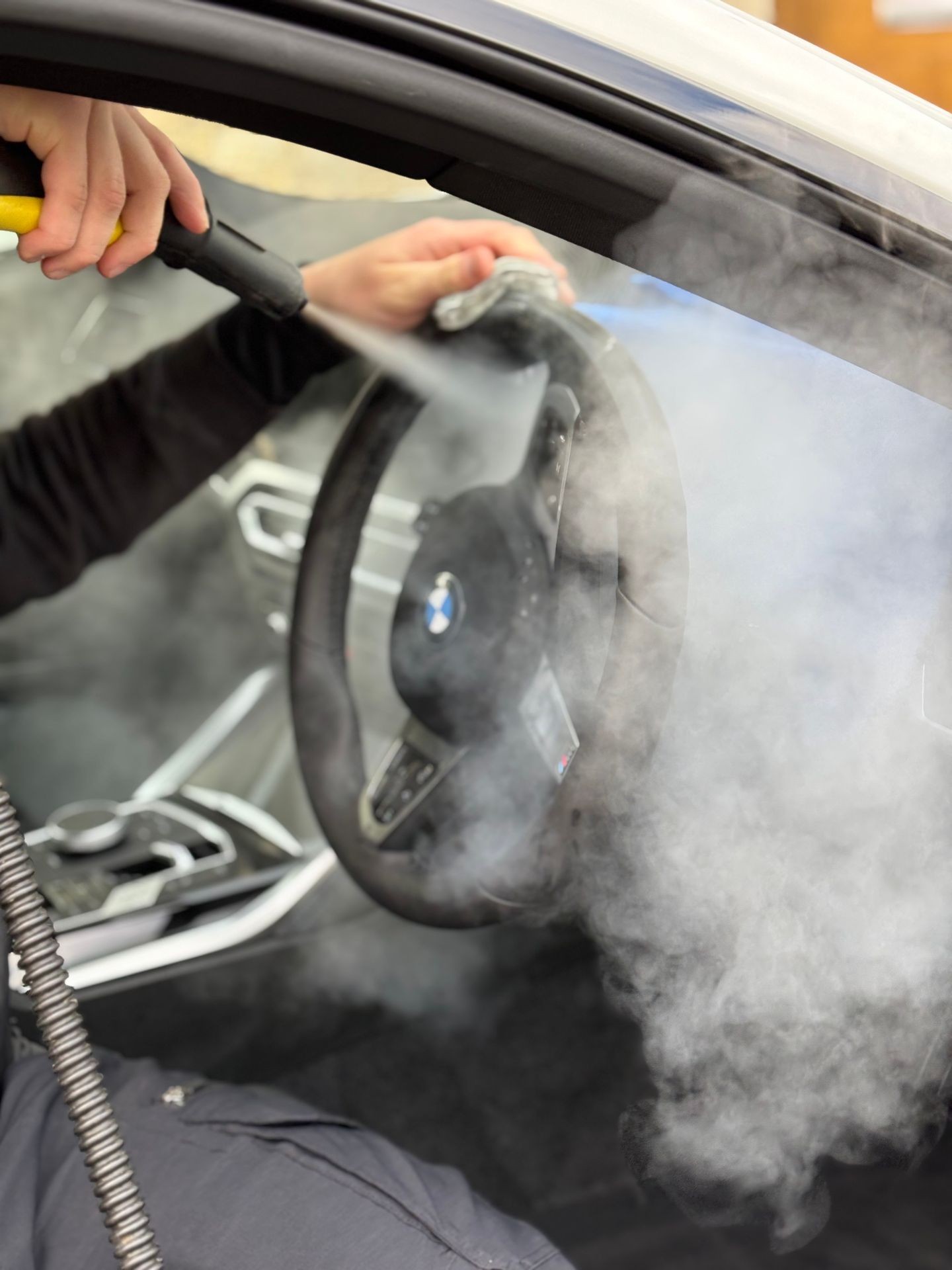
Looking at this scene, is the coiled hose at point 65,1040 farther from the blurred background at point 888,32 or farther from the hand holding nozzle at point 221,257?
the blurred background at point 888,32

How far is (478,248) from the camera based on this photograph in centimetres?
112

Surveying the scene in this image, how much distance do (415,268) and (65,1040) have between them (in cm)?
79

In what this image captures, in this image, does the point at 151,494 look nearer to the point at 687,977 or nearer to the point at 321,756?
the point at 321,756

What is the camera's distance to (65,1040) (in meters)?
0.75

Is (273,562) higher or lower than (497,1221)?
lower

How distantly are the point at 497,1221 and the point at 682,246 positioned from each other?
0.69 meters

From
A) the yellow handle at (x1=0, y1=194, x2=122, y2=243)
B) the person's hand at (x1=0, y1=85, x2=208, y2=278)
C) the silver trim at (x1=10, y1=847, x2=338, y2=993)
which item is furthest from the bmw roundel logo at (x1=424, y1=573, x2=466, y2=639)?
the silver trim at (x1=10, y1=847, x2=338, y2=993)

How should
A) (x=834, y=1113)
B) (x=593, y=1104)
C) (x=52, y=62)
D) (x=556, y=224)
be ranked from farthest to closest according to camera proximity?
(x=593, y=1104), (x=834, y=1113), (x=556, y=224), (x=52, y=62)

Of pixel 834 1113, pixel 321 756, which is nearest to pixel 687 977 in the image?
pixel 834 1113

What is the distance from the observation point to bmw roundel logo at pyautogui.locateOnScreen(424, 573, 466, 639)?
1177 millimetres

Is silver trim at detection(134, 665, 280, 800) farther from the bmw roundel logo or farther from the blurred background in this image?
the blurred background

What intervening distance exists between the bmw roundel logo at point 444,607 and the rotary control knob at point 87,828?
0.84 metres

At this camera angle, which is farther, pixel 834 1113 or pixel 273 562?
pixel 273 562

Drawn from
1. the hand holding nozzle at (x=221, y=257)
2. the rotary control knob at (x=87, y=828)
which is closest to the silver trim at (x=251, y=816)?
the rotary control knob at (x=87, y=828)
